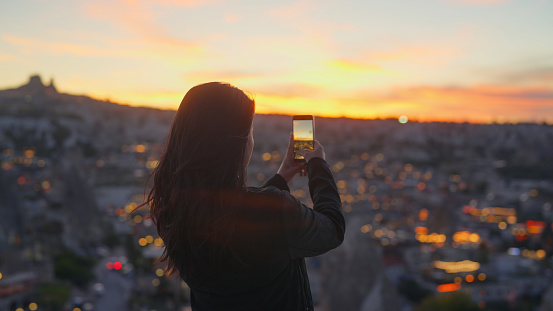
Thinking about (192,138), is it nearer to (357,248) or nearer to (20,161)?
(357,248)

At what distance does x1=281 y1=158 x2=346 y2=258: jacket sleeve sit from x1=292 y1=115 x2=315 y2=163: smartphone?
0.31 feet

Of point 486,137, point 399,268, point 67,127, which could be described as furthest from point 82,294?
point 486,137

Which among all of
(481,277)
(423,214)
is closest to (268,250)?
(481,277)

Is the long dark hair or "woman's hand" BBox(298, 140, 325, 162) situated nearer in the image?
the long dark hair

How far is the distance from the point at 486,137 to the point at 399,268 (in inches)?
1366

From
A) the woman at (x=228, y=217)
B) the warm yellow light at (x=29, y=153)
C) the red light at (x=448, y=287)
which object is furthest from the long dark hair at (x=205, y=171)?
the warm yellow light at (x=29, y=153)

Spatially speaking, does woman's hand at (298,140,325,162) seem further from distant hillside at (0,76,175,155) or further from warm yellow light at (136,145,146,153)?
warm yellow light at (136,145,146,153)

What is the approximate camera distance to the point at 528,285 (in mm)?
9602

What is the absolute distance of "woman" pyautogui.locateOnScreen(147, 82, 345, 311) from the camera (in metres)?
0.69

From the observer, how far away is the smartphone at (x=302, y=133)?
86 centimetres

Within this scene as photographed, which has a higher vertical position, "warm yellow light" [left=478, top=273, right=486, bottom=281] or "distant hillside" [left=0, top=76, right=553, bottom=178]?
"distant hillside" [left=0, top=76, right=553, bottom=178]

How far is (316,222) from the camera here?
687 mm

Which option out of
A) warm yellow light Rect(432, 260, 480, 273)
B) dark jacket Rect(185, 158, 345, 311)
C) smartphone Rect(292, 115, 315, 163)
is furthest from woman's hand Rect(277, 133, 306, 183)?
warm yellow light Rect(432, 260, 480, 273)

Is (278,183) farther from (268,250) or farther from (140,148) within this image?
(140,148)
